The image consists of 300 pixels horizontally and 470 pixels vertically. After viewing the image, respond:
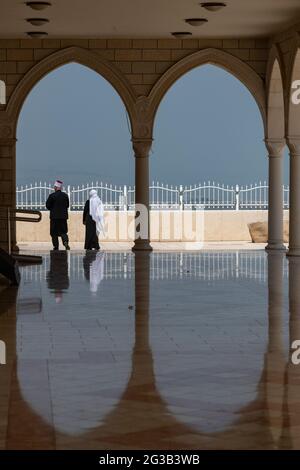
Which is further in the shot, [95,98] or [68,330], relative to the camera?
[95,98]

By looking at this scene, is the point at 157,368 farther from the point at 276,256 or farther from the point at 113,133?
the point at 113,133

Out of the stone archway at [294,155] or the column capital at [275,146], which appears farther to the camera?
the column capital at [275,146]

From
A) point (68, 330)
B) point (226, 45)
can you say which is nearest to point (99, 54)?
point (226, 45)

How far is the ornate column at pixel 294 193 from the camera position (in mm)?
18062

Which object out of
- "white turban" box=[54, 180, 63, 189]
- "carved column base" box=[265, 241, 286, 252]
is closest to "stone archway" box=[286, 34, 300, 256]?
"carved column base" box=[265, 241, 286, 252]

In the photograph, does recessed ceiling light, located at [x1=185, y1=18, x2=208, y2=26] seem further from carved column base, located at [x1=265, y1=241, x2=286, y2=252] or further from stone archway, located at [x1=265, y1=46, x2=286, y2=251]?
carved column base, located at [x1=265, y1=241, x2=286, y2=252]

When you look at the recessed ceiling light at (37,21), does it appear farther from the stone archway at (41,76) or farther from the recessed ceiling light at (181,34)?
the recessed ceiling light at (181,34)

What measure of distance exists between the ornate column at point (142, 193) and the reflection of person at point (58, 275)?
→ 156cm

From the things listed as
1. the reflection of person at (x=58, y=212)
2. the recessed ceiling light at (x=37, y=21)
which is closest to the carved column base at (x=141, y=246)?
the reflection of person at (x=58, y=212)

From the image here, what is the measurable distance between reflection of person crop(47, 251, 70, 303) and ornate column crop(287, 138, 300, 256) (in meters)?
3.54

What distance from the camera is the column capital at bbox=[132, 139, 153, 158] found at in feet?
64.2

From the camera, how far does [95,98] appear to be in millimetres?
34219

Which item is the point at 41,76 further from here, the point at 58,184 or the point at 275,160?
the point at 275,160
